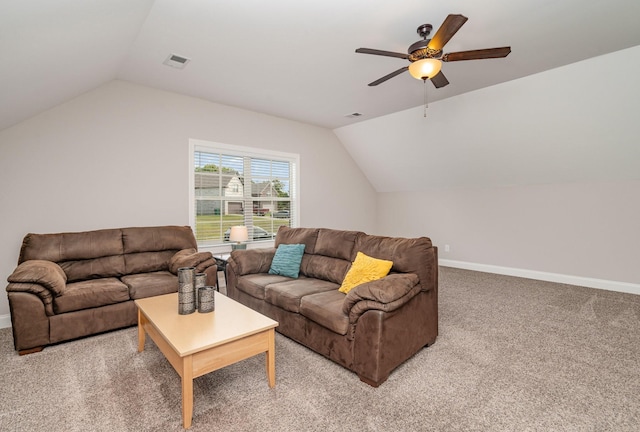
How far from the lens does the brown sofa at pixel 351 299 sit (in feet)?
6.88

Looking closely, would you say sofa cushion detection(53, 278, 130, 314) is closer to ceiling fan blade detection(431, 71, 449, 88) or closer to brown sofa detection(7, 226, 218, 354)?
brown sofa detection(7, 226, 218, 354)

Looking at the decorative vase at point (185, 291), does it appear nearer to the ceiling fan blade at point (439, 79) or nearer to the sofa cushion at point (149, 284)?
the sofa cushion at point (149, 284)

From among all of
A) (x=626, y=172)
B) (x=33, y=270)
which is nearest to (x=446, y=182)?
(x=626, y=172)

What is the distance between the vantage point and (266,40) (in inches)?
113

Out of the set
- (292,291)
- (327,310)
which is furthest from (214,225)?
(327,310)

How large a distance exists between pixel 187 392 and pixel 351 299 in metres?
1.17

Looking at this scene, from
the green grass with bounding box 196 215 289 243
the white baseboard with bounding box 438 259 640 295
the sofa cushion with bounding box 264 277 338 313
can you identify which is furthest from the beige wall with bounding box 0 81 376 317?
the white baseboard with bounding box 438 259 640 295

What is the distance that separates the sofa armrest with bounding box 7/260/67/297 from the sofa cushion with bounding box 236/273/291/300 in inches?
63.6

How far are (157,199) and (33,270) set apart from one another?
1715mm

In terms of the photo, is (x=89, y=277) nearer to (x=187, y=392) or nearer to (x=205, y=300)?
(x=205, y=300)

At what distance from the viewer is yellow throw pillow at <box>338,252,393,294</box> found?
2662 mm

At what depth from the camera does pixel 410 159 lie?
235 inches

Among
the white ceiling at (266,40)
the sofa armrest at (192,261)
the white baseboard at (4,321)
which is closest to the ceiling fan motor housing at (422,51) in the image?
the white ceiling at (266,40)

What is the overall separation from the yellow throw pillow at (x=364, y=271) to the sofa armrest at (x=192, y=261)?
5.49 ft
